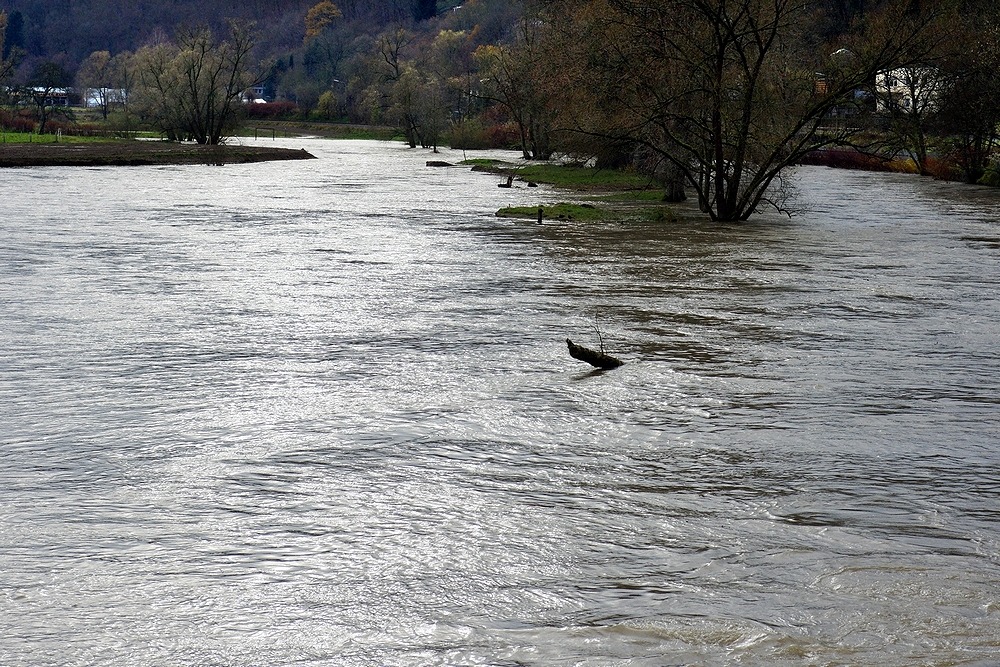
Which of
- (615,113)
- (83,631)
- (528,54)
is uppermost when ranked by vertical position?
(528,54)

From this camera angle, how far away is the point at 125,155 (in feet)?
230

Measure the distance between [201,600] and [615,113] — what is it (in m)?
28.4

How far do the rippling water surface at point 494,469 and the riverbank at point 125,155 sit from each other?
46.0m

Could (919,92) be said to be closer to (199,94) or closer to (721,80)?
(721,80)

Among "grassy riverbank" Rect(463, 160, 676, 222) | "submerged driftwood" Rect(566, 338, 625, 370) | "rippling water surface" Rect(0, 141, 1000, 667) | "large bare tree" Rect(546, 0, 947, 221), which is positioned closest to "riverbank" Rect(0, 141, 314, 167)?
"grassy riverbank" Rect(463, 160, 676, 222)

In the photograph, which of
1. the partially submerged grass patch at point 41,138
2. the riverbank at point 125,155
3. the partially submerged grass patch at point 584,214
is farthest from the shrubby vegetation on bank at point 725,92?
the riverbank at point 125,155

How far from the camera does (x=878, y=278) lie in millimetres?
21750

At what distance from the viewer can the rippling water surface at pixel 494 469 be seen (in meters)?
6.86

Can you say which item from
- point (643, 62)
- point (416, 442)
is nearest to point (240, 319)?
point (416, 442)

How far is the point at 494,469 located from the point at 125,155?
213 feet

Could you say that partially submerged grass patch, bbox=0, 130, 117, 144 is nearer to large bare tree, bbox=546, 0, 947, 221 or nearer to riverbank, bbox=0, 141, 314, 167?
riverbank, bbox=0, 141, 314, 167

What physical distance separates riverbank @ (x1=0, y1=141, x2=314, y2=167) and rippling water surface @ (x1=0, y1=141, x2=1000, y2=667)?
4603 centimetres

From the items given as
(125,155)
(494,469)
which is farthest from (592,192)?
(494,469)

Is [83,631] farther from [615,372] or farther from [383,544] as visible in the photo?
[615,372]
